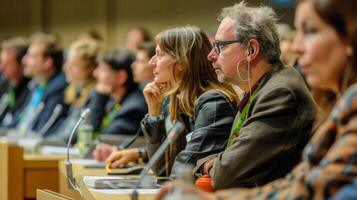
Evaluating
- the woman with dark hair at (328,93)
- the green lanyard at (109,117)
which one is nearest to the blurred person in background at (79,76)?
the green lanyard at (109,117)

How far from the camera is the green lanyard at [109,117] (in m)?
5.69

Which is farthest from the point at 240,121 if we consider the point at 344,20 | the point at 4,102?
the point at 4,102

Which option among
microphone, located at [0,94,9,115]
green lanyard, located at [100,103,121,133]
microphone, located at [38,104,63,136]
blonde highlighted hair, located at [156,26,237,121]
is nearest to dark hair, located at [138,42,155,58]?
green lanyard, located at [100,103,121,133]

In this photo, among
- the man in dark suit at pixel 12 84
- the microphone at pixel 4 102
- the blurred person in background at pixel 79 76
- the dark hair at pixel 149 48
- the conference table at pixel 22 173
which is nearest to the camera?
the conference table at pixel 22 173

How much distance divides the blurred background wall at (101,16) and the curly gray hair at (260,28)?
4581mm

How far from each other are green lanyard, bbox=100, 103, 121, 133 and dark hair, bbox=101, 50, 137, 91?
0.16 metres

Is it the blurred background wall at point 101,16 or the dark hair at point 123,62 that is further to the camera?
the blurred background wall at point 101,16

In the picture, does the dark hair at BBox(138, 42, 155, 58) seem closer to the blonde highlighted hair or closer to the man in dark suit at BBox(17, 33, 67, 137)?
the man in dark suit at BBox(17, 33, 67, 137)

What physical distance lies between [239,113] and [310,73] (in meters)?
1.13

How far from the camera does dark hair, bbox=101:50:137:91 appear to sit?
5.74 metres

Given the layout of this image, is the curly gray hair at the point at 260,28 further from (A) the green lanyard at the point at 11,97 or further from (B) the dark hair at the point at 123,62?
(A) the green lanyard at the point at 11,97

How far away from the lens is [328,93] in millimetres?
2121

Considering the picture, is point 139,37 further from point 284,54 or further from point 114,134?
point 284,54

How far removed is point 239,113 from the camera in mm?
3146
